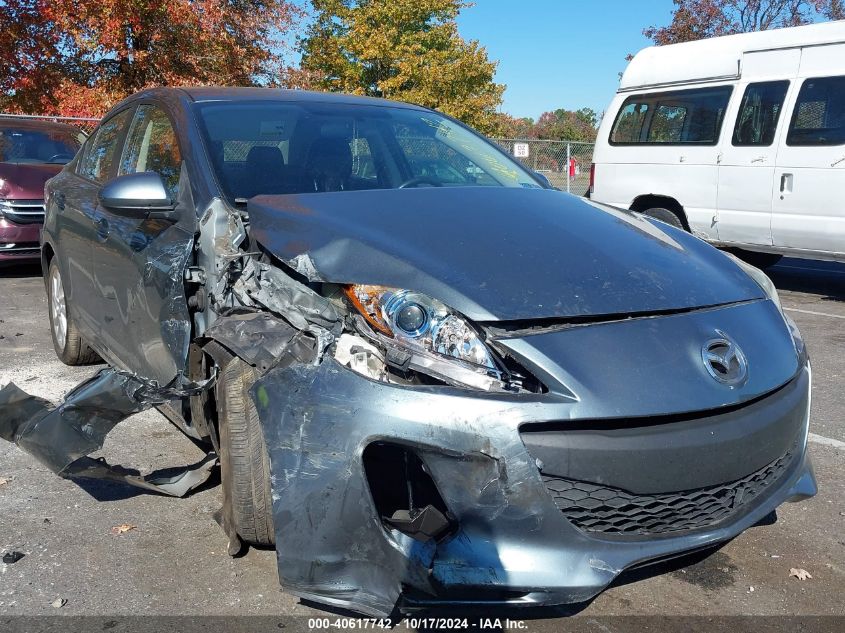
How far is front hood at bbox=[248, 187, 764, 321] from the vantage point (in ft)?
7.57

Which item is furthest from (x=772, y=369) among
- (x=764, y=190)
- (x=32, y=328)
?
(x=764, y=190)

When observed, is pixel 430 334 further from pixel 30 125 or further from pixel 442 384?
pixel 30 125

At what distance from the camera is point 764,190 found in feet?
26.8

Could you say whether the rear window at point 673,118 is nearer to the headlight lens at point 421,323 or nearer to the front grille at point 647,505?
the front grille at point 647,505

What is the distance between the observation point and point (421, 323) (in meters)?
2.23

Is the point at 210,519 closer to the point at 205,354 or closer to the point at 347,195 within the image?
the point at 205,354

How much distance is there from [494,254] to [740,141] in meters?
6.85

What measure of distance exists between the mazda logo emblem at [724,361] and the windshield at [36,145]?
8327 millimetres

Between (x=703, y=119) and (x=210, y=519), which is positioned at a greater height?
(x=703, y=119)

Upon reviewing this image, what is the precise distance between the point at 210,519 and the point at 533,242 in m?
1.61

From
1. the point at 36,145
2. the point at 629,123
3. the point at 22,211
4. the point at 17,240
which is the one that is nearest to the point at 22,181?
the point at 22,211

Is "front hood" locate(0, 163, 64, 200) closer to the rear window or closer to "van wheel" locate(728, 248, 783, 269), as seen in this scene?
the rear window

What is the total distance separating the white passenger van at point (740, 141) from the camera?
25.3 feet

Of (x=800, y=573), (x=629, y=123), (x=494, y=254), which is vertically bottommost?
(x=800, y=573)
